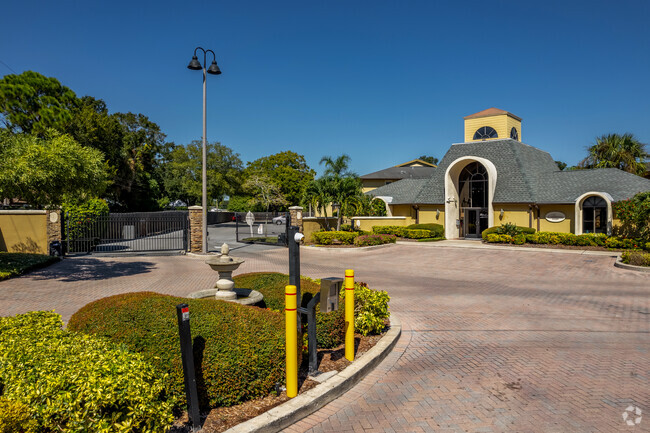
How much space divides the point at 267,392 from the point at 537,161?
3585 cm

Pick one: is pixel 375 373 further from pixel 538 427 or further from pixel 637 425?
pixel 637 425

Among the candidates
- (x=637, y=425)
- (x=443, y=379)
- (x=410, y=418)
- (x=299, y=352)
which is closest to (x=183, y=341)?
(x=299, y=352)

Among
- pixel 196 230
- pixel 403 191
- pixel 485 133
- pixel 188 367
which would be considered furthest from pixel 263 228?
pixel 188 367

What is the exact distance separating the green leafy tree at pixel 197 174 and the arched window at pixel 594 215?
1720 inches

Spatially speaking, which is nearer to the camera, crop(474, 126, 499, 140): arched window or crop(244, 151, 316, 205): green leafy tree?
crop(474, 126, 499, 140): arched window

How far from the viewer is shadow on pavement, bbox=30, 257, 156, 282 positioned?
14820mm

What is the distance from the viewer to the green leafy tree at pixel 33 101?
46.2 feet

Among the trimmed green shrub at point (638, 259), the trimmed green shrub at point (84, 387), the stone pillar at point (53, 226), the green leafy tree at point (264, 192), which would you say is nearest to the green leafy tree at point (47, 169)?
the stone pillar at point (53, 226)

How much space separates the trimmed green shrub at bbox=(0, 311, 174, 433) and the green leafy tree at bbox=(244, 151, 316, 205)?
5539 centimetres

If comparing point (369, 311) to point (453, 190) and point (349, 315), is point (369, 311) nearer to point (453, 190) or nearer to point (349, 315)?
point (349, 315)

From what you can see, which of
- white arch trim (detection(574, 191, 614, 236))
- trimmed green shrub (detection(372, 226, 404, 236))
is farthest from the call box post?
white arch trim (detection(574, 191, 614, 236))

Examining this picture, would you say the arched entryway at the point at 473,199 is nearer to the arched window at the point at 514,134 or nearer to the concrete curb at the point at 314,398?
the arched window at the point at 514,134

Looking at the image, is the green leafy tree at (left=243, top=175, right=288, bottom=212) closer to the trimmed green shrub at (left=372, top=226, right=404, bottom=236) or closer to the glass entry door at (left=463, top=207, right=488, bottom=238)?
the trimmed green shrub at (left=372, top=226, right=404, bottom=236)

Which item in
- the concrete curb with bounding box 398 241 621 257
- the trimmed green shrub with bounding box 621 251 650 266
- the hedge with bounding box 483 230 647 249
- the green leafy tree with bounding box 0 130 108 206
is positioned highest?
the green leafy tree with bounding box 0 130 108 206
